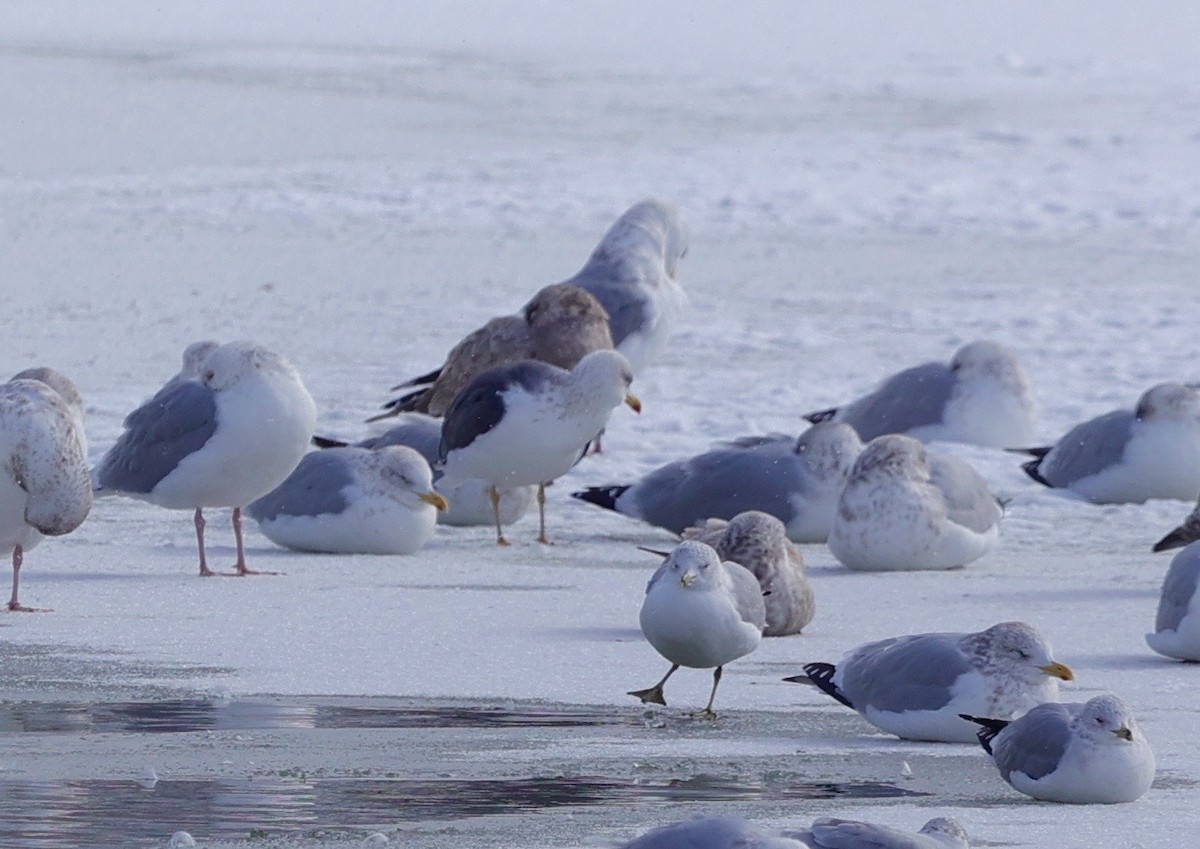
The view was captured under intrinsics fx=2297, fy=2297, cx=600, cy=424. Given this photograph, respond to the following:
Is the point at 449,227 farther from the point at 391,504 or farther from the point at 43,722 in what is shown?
the point at 43,722

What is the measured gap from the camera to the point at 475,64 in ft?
115

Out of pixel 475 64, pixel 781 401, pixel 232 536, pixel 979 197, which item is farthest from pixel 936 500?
pixel 475 64

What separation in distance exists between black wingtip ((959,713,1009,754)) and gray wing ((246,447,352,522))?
3.25 meters

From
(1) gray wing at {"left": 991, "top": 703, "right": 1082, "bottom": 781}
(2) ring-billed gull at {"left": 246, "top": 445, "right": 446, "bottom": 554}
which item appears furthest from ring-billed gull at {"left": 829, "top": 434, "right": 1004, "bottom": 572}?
(1) gray wing at {"left": 991, "top": 703, "right": 1082, "bottom": 781}

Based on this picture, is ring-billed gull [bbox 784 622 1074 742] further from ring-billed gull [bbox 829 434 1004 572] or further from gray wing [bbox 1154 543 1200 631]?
ring-billed gull [bbox 829 434 1004 572]

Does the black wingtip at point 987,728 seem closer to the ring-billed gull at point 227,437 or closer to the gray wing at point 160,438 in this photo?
the ring-billed gull at point 227,437

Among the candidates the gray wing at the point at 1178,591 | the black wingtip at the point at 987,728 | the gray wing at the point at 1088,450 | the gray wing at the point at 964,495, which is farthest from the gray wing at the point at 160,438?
the gray wing at the point at 1088,450

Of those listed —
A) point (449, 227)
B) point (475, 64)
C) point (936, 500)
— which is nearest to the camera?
point (936, 500)

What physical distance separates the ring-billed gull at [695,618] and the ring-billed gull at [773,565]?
0.78 metres

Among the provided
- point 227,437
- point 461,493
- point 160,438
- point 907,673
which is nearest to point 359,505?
point 227,437

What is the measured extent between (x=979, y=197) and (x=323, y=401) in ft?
39.1

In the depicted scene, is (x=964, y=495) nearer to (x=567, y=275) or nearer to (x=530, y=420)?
(x=530, y=420)

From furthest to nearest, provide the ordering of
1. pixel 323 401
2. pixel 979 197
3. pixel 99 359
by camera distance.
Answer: pixel 979 197 < pixel 99 359 < pixel 323 401

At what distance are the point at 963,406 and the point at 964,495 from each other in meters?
2.54
